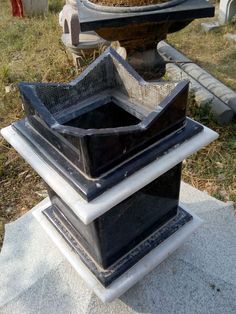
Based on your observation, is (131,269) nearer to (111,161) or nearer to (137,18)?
(111,161)

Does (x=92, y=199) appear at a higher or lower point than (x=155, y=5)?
lower

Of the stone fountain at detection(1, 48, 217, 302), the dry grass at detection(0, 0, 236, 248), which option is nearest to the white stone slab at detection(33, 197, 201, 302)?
the stone fountain at detection(1, 48, 217, 302)

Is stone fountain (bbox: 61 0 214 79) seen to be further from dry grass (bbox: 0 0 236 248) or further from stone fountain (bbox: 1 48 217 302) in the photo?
stone fountain (bbox: 1 48 217 302)

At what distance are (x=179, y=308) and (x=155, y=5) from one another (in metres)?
2.15

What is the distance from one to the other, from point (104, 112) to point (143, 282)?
2.97 feet

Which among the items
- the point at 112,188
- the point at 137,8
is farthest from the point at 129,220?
the point at 137,8

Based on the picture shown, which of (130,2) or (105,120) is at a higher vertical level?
(130,2)

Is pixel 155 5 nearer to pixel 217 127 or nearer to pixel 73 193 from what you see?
pixel 217 127

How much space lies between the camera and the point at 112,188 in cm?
127

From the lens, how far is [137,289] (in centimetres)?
178

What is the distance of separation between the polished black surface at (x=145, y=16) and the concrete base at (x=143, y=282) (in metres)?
1.56

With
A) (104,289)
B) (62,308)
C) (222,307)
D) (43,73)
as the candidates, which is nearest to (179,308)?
(222,307)

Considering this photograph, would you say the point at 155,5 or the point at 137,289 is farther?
the point at 155,5

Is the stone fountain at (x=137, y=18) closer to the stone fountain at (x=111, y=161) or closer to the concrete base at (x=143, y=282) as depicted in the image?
the stone fountain at (x=111, y=161)
